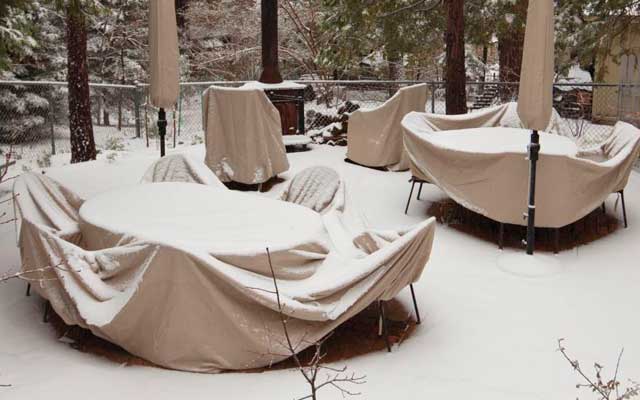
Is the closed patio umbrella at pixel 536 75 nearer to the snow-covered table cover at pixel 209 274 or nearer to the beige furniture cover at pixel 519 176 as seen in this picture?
the beige furniture cover at pixel 519 176

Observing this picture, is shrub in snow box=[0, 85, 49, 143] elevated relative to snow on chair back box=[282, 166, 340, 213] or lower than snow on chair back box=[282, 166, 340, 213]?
elevated

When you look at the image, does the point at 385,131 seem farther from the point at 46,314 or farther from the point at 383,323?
the point at 46,314

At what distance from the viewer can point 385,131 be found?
386 inches

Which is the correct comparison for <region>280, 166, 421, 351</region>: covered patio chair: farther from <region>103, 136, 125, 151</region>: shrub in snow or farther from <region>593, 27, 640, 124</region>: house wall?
<region>593, 27, 640, 124</region>: house wall

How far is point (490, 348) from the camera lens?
4.38m

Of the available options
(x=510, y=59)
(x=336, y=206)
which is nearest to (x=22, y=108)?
(x=336, y=206)

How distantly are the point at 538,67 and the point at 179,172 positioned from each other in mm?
3186

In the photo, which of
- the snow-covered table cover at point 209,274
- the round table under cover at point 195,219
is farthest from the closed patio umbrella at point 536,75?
the round table under cover at point 195,219

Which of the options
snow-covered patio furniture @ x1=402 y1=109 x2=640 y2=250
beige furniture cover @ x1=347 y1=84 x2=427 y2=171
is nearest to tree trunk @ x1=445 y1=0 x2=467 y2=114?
beige furniture cover @ x1=347 y1=84 x2=427 y2=171

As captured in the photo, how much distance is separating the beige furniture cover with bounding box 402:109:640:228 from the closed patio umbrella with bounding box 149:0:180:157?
256cm

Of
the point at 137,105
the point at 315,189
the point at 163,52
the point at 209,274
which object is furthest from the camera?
the point at 137,105

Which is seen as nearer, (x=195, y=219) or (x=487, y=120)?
(x=195, y=219)

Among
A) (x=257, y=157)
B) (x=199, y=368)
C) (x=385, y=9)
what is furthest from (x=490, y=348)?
(x=385, y=9)

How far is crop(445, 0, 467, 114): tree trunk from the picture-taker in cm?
1052
